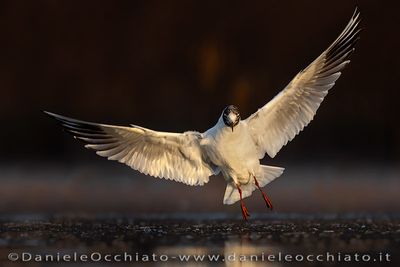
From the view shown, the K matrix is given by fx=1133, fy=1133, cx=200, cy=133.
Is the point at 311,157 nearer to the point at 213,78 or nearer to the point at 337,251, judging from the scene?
the point at 213,78

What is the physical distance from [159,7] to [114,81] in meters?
2.36

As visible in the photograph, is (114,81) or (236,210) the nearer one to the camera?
(236,210)

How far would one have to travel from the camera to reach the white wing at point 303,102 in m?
12.8

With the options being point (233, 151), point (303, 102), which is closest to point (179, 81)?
point (303, 102)

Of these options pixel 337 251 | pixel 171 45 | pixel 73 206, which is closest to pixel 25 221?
pixel 73 206

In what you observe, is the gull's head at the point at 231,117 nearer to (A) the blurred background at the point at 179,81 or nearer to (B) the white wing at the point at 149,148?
(B) the white wing at the point at 149,148

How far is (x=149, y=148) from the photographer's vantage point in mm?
12945

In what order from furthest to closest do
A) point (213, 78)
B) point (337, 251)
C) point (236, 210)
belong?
point (213, 78), point (236, 210), point (337, 251)

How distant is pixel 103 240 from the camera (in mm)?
11758

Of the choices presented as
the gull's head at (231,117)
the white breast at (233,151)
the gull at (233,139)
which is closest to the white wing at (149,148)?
the gull at (233,139)

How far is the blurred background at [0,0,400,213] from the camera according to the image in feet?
64.8

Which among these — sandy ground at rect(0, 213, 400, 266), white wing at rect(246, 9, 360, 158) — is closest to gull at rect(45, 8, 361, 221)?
white wing at rect(246, 9, 360, 158)

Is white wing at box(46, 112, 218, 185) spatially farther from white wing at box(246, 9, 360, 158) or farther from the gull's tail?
white wing at box(246, 9, 360, 158)

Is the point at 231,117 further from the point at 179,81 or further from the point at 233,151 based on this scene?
the point at 179,81
